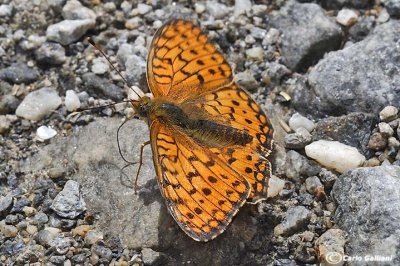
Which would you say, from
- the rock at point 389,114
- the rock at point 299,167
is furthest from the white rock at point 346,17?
the rock at point 299,167

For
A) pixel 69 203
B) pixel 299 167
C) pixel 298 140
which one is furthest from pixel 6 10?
pixel 299 167

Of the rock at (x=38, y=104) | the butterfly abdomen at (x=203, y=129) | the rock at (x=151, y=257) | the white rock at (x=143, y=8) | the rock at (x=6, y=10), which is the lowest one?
the rock at (x=151, y=257)

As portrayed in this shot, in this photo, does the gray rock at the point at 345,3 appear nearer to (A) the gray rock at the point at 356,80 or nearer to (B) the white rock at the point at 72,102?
(A) the gray rock at the point at 356,80

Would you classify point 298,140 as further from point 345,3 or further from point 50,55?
point 50,55

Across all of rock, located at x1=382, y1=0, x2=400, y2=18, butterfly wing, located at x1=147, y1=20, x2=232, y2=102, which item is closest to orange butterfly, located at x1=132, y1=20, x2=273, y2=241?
butterfly wing, located at x1=147, y1=20, x2=232, y2=102

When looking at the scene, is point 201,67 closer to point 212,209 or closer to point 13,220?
point 212,209

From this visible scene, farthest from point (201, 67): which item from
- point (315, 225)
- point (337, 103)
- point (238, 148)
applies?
point (315, 225)

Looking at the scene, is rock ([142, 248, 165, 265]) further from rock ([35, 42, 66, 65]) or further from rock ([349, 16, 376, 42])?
rock ([349, 16, 376, 42])
